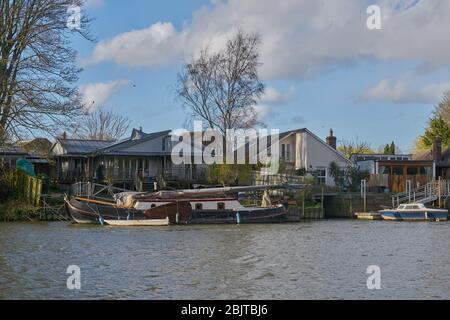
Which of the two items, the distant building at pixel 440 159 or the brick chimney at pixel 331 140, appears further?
the brick chimney at pixel 331 140

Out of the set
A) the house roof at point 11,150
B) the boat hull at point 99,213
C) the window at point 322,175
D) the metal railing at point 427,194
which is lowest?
the boat hull at point 99,213

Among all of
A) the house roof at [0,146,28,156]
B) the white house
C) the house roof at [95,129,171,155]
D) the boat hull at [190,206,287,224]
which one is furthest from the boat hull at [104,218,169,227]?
the white house

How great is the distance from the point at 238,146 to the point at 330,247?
3355cm

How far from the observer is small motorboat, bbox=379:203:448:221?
52.5 metres

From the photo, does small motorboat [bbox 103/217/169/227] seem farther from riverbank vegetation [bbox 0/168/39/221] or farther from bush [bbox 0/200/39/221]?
riverbank vegetation [bbox 0/168/39/221]

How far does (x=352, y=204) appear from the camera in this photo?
2288 inches

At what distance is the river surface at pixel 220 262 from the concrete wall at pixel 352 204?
1700 centimetres

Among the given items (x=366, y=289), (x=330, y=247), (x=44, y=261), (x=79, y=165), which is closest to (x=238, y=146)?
(x=79, y=165)

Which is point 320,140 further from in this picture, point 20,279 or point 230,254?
point 20,279

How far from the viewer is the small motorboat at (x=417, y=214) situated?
52.5 m

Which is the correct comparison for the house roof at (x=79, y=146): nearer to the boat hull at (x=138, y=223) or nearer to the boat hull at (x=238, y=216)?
the boat hull at (x=138, y=223)

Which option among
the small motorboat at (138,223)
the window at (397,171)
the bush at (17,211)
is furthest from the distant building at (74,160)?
the window at (397,171)

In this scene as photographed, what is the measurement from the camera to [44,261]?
25547 mm

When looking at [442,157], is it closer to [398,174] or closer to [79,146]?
[398,174]
